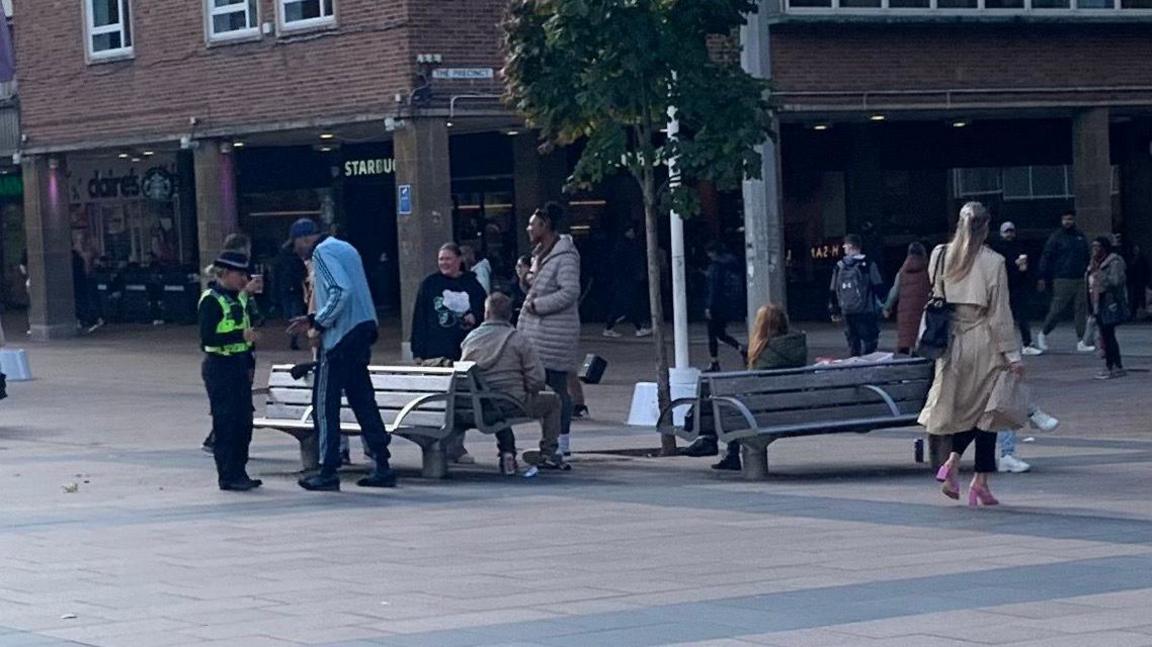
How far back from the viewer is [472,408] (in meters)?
14.3

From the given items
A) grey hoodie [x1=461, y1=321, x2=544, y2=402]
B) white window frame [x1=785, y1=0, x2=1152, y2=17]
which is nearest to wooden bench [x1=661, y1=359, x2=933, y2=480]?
grey hoodie [x1=461, y1=321, x2=544, y2=402]

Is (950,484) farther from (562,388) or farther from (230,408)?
(230,408)

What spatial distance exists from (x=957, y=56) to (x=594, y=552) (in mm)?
21054

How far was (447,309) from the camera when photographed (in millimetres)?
15641

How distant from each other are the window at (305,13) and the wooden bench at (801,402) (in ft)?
51.7

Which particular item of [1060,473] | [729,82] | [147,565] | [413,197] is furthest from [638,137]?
[413,197]

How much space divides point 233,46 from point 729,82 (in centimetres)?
1641

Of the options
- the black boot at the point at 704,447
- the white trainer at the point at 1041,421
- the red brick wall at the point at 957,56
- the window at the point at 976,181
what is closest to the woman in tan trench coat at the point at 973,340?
the white trainer at the point at 1041,421

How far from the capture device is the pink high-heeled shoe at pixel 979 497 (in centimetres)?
1206

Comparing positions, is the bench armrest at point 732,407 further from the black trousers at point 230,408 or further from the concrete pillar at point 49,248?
the concrete pillar at point 49,248

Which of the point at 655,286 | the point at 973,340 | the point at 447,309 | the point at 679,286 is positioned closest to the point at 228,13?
the point at 679,286

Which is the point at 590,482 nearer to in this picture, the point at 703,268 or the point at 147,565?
the point at 147,565

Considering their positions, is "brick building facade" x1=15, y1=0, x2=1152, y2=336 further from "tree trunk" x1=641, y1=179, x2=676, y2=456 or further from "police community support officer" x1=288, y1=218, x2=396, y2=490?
"police community support officer" x1=288, y1=218, x2=396, y2=490

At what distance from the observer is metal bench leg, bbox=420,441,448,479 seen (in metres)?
14.7
